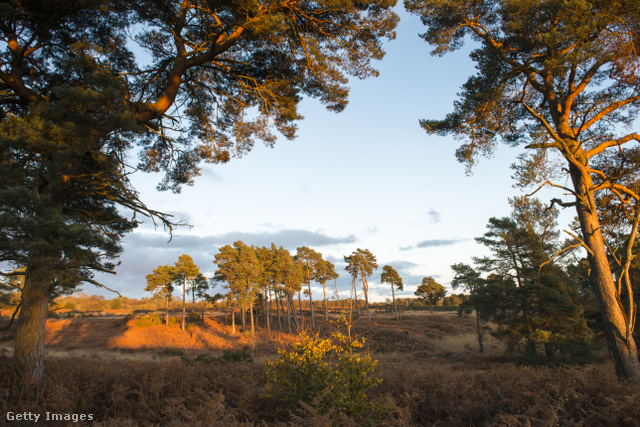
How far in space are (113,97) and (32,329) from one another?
529 centimetres

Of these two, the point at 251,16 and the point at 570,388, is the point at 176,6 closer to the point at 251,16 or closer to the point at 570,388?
the point at 251,16

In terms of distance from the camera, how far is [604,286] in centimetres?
634

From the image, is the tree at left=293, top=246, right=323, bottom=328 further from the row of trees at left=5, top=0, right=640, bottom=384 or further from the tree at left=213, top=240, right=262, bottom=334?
the row of trees at left=5, top=0, right=640, bottom=384

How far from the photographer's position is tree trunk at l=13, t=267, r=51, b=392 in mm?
6340

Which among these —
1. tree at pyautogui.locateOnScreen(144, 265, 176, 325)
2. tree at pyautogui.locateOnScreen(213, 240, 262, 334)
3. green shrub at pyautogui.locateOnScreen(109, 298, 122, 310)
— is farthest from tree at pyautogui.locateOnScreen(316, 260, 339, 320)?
green shrub at pyautogui.locateOnScreen(109, 298, 122, 310)

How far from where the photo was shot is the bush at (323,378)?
15.8 ft

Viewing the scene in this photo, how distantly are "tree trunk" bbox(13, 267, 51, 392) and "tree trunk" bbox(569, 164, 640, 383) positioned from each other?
36.8ft

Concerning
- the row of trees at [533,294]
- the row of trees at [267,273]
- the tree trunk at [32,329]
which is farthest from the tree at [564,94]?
the row of trees at [267,273]

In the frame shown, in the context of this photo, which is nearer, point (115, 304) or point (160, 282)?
point (160, 282)

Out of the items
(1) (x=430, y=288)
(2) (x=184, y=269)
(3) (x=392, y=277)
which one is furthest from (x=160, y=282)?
(1) (x=430, y=288)

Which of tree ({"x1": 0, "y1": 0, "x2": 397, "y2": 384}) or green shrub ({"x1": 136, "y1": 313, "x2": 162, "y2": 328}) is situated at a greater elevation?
tree ({"x1": 0, "y1": 0, "x2": 397, "y2": 384})

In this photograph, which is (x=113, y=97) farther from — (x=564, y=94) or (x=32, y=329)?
(x=564, y=94)

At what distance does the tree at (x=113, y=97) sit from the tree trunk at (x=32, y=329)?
22 millimetres

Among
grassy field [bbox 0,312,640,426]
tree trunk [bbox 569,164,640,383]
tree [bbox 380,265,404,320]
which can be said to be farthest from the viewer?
tree [bbox 380,265,404,320]
